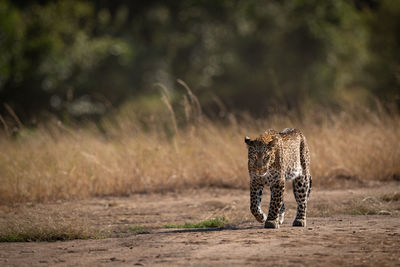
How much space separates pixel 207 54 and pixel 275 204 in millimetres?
22185

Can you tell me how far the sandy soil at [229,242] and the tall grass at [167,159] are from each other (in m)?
1.63

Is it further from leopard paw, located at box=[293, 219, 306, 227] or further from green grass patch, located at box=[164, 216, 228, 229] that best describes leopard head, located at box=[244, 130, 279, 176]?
green grass patch, located at box=[164, 216, 228, 229]

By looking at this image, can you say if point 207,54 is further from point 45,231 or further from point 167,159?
point 45,231

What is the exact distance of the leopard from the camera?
7482 mm

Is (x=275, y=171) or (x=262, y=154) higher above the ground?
(x=262, y=154)

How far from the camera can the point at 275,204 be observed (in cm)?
771

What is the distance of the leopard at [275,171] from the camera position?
7482 millimetres

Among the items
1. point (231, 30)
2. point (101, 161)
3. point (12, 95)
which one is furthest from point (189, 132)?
point (231, 30)

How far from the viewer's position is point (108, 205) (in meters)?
11.0

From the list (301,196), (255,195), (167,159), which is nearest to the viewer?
(255,195)

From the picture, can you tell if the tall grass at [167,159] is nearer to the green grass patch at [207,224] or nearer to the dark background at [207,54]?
the green grass patch at [207,224]

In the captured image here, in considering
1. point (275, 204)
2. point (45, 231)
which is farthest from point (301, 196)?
point (45, 231)

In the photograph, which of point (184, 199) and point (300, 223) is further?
point (184, 199)

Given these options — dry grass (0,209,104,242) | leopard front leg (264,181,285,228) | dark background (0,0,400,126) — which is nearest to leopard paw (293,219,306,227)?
leopard front leg (264,181,285,228)
